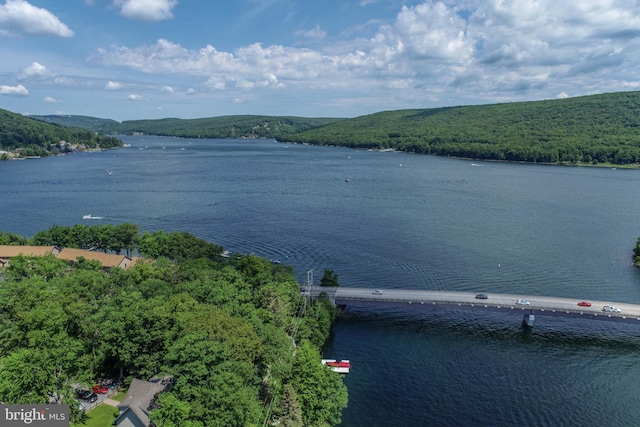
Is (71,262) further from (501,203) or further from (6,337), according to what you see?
(501,203)

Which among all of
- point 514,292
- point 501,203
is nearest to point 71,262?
point 514,292

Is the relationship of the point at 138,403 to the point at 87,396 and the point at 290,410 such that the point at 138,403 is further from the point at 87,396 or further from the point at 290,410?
the point at 290,410

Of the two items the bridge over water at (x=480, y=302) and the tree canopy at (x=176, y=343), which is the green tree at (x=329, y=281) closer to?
the bridge over water at (x=480, y=302)

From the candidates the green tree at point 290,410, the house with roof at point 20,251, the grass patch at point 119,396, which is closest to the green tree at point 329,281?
the green tree at point 290,410

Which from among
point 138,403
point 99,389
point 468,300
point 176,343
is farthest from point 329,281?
point 138,403

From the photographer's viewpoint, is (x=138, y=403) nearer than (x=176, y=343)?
Yes
